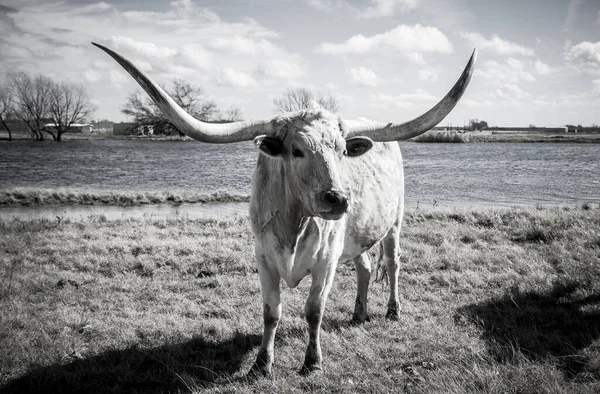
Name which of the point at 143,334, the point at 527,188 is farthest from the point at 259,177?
the point at 527,188

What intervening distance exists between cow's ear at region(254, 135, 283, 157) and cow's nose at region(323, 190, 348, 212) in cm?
63

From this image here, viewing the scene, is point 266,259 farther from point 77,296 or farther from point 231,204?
point 231,204

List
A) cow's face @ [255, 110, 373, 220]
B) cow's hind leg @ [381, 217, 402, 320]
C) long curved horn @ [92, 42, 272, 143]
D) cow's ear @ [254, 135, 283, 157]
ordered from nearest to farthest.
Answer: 1. long curved horn @ [92, 42, 272, 143]
2. cow's face @ [255, 110, 373, 220]
3. cow's ear @ [254, 135, 283, 157]
4. cow's hind leg @ [381, 217, 402, 320]

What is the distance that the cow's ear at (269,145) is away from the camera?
3428 millimetres

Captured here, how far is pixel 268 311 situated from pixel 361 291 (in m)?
1.68

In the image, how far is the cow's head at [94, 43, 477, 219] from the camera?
3178mm

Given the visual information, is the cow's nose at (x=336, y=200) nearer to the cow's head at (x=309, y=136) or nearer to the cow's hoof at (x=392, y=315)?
the cow's head at (x=309, y=136)

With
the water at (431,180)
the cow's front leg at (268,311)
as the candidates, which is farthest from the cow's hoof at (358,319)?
the water at (431,180)

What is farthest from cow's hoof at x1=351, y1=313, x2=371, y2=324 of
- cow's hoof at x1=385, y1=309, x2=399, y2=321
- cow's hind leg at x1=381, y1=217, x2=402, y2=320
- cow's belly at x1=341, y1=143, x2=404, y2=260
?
cow's belly at x1=341, y1=143, x2=404, y2=260

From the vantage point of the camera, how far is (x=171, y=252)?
26.9ft

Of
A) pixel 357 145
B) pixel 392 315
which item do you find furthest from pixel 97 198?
pixel 357 145

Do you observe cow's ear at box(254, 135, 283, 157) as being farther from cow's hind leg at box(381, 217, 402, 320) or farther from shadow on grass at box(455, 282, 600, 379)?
cow's hind leg at box(381, 217, 402, 320)

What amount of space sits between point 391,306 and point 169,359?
9.07 feet

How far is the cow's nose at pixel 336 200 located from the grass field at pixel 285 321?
5.09 ft
